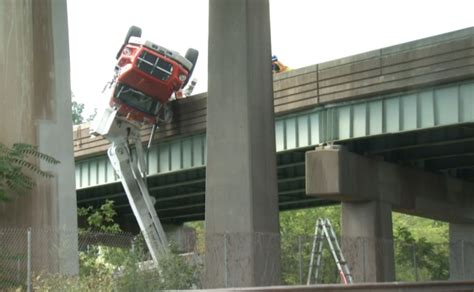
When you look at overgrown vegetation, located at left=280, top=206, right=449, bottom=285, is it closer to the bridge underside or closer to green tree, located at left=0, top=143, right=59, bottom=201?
the bridge underside

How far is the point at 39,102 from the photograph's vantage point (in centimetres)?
2289

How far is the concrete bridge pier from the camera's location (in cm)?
3009

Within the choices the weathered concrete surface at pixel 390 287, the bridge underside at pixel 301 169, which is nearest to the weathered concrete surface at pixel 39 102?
the weathered concrete surface at pixel 390 287

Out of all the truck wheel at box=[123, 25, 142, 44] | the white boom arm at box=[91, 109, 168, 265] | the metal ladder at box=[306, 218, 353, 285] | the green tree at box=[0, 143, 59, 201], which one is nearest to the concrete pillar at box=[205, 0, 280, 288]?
the metal ladder at box=[306, 218, 353, 285]

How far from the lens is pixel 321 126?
32.8m

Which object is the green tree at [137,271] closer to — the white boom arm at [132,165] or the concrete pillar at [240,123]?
the concrete pillar at [240,123]

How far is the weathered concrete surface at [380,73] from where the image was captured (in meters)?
28.8

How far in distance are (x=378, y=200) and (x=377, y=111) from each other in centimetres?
429

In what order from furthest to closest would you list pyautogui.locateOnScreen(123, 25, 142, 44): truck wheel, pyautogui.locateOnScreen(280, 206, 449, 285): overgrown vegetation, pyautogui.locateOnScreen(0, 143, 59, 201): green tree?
pyautogui.locateOnScreen(123, 25, 142, 44): truck wheel
pyautogui.locateOnScreen(280, 206, 449, 285): overgrown vegetation
pyautogui.locateOnScreen(0, 143, 59, 201): green tree

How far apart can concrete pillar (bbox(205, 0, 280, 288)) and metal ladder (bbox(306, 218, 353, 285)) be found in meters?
1.21

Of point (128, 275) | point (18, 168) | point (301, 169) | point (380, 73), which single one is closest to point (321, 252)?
point (380, 73)

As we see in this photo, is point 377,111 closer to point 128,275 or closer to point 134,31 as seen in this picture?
point 134,31

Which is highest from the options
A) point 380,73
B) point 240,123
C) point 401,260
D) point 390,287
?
point 380,73

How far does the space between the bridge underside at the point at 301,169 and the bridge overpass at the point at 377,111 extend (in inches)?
2.7
